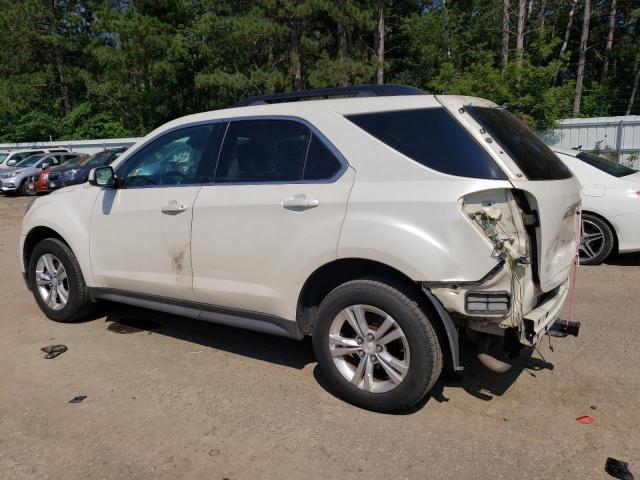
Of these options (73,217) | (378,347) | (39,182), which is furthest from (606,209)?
(39,182)

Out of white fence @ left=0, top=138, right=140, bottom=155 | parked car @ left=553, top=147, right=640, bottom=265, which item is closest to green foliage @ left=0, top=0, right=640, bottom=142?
white fence @ left=0, top=138, right=140, bottom=155

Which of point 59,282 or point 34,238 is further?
point 34,238

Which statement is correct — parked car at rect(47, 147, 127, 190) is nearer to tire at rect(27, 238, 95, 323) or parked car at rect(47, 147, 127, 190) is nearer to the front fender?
tire at rect(27, 238, 95, 323)

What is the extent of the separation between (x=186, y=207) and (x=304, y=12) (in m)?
21.4

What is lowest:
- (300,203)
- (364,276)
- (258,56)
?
(364,276)

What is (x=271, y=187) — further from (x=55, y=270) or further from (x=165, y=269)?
(x=55, y=270)

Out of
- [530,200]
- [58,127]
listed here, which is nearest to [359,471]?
A: [530,200]

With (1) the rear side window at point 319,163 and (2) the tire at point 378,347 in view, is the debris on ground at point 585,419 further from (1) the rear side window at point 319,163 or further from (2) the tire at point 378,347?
(1) the rear side window at point 319,163

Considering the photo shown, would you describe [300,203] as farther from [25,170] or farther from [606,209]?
[25,170]

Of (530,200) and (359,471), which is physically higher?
(530,200)

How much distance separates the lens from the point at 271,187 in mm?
3738

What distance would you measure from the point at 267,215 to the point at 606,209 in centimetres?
496

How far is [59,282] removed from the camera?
16.9ft

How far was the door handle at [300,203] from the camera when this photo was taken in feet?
11.5
